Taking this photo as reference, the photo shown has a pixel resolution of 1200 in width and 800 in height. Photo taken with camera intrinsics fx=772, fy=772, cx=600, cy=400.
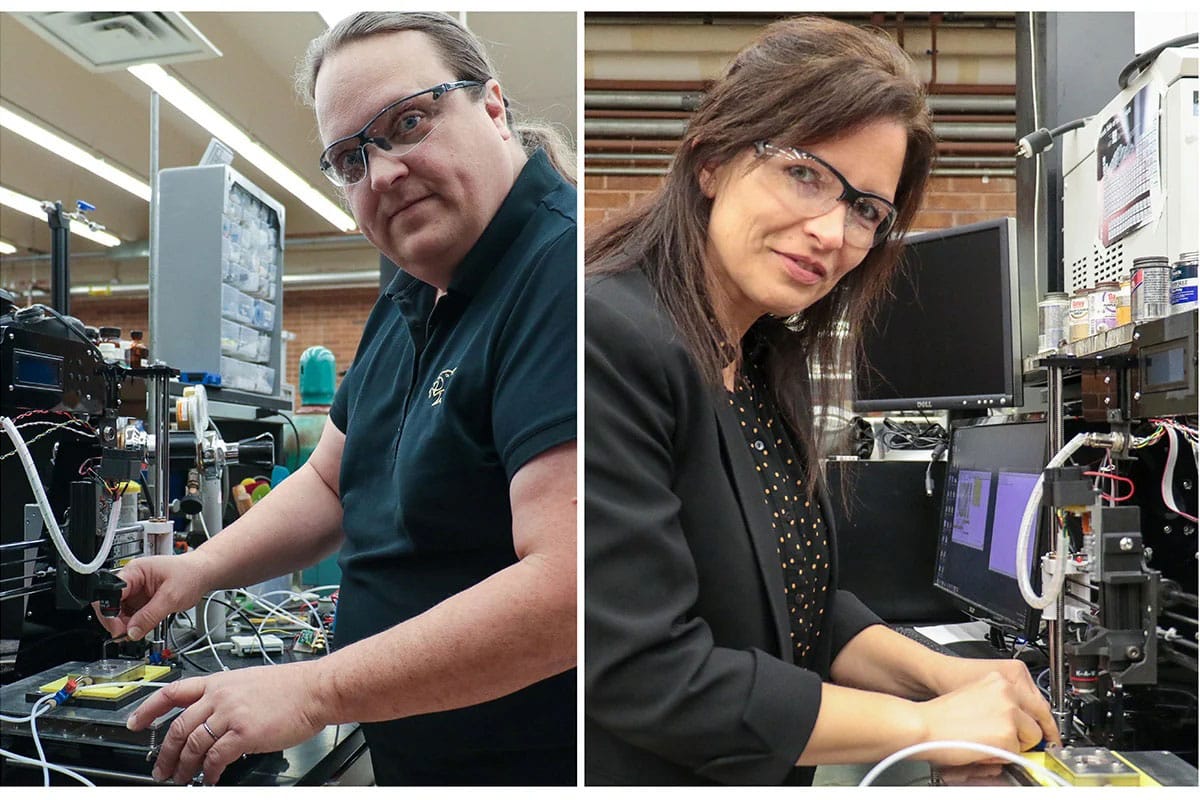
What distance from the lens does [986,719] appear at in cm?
84

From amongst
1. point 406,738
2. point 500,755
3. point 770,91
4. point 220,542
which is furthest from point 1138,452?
point 220,542

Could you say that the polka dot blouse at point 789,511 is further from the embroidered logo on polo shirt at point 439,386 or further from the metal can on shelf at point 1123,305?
the metal can on shelf at point 1123,305

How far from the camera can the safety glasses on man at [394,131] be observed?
3.23 feet

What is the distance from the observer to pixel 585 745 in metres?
0.90

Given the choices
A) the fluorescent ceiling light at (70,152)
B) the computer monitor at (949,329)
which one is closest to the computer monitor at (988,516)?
the computer monitor at (949,329)

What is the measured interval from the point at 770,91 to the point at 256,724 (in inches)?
35.2

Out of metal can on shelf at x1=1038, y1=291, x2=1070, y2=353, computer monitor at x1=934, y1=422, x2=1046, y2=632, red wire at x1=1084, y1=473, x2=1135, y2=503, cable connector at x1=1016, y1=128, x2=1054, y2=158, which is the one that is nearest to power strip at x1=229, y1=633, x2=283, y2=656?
computer monitor at x1=934, y1=422, x2=1046, y2=632

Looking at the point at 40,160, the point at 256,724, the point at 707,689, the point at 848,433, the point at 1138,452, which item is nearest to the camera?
the point at 707,689

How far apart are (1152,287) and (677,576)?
73cm

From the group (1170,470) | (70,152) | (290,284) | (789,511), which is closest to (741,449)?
(789,511)

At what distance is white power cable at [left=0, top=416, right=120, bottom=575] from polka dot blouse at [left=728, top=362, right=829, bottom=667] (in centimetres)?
80

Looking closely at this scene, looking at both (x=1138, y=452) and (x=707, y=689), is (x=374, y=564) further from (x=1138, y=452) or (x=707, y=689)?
(x=1138, y=452)

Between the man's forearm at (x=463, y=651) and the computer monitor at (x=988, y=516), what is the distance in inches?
25.7

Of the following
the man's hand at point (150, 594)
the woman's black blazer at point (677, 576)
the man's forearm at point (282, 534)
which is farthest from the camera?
the man's forearm at point (282, 534)
